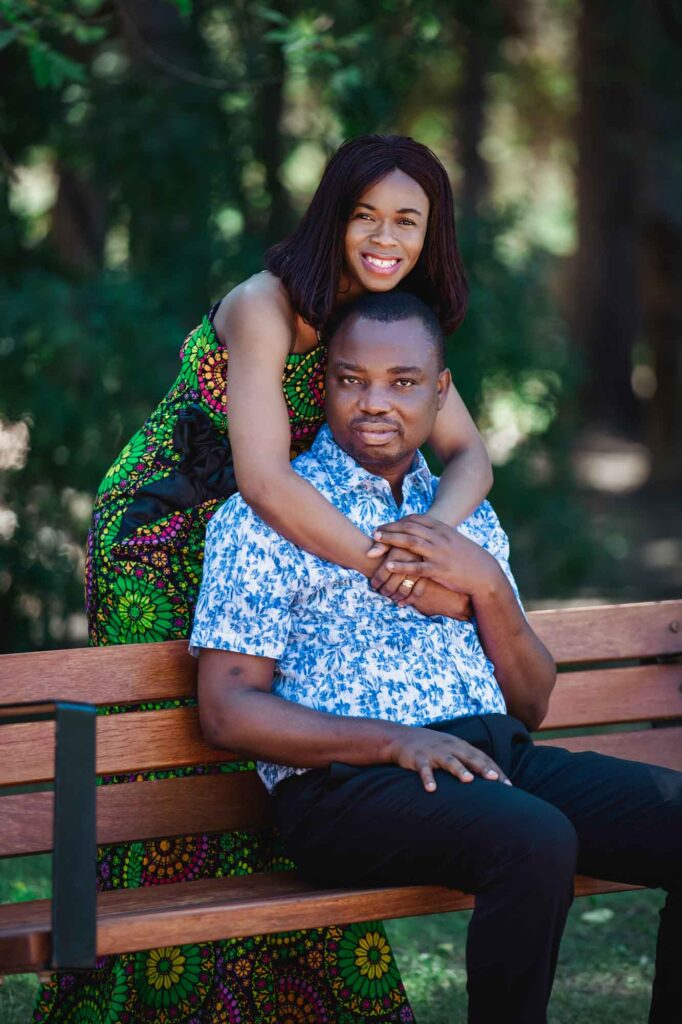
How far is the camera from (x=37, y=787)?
702 cm

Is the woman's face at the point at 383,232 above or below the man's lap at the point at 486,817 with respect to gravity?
above

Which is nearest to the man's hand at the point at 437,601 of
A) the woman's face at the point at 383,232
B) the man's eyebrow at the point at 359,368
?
the man's eyebrow at the point at 359,368

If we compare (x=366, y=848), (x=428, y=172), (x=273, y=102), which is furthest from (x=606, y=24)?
(x=366, y=848)

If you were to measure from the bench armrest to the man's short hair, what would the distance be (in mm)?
1150

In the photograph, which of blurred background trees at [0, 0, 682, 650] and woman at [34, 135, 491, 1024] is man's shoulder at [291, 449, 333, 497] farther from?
blurred background trees at [0, 0, 682, 650]

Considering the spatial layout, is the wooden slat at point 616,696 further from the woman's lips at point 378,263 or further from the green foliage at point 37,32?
the green foliage at point 37,32

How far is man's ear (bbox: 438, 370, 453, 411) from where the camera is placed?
3.50 m

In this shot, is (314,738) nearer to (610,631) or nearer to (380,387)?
(380,387)

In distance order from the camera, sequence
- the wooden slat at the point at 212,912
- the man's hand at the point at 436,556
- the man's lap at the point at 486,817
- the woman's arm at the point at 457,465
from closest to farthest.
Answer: the wooden slat at the point at 212,912
the man's lap at the point at 486,817
the man's hand at the point at 436,556
the woman's arm at the point at 457,465

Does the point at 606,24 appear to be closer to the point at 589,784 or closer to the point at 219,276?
the point at 219,276

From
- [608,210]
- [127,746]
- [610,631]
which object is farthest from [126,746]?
[608,210]

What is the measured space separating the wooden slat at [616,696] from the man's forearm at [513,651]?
0.45 m

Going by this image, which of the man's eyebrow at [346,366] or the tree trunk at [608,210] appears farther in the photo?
the tree trunk at [608,210]

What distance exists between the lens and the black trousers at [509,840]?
2807 millimetres
